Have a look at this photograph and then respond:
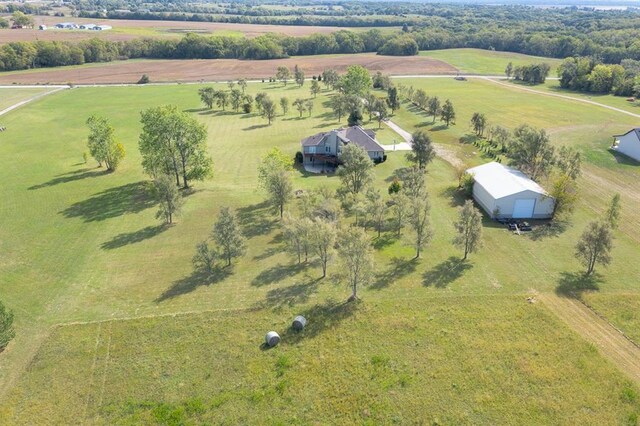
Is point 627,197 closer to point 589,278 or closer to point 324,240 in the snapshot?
point 589,278

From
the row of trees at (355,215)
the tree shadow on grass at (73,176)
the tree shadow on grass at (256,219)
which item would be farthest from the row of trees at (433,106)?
the tree shadow on grass at (73,176)

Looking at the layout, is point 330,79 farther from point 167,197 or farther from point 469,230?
point 469,230

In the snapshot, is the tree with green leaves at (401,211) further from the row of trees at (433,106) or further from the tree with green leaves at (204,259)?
the row of trees at (433,106)

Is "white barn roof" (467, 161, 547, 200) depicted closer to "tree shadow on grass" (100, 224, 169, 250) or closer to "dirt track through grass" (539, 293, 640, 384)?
"dirt track through grass" (539, 293, 640, 384)

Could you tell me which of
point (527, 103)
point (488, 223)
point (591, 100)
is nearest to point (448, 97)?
point (527, 103)

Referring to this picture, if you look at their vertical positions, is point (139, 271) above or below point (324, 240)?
below

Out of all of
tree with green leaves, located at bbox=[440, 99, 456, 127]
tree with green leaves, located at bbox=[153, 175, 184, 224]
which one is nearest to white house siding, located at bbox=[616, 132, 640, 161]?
tree with green leaves, located at bbox=[440, 99, 456, 127]

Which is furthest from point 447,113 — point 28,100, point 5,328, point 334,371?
point 28,100
